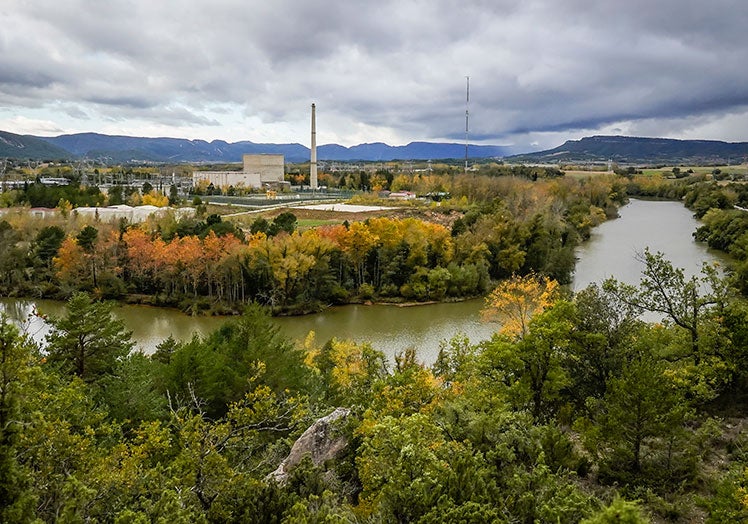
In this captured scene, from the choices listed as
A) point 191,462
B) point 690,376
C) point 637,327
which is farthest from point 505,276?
point 191,462

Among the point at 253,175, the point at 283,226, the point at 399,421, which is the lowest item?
the point at 399,421

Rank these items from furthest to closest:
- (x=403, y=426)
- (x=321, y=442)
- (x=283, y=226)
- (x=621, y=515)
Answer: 1. (x=283, y=226)
2. (x=321, y=442)
3. (x=403, y=426)
4. (x=621, y=515)

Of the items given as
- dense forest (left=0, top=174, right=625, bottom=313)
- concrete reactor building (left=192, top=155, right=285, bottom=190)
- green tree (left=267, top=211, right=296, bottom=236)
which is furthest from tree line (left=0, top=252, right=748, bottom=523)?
concrete reactor building (left=192, top=155, right=285, bottom=190)

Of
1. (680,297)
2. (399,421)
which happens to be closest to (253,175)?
(680,297)

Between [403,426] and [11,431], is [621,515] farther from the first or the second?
[11,431]

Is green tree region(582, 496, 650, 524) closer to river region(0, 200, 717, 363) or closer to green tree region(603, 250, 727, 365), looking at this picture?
green tree region(603, 250, 727, 365)

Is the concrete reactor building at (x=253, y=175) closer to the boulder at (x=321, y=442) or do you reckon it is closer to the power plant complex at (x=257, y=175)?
the power plant complex at (x=257, y=175)

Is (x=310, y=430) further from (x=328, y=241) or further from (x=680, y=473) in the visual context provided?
(x=328, y=241)
